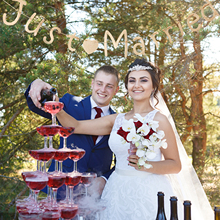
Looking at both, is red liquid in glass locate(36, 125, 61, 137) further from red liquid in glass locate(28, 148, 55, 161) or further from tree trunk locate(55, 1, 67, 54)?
tree trunk locate(55, 1, 67, 54)

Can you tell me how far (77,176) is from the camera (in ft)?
4.84

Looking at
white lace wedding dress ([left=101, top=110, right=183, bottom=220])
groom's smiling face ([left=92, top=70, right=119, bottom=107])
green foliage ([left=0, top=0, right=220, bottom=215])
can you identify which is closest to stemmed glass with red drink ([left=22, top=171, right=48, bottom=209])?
white lace wedding dress ([left=101, top=110, right=183, bottom=220])

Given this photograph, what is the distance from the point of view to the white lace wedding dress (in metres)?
2.08

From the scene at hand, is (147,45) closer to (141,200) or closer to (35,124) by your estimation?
(35,124)

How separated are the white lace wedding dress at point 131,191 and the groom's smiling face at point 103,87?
426 mm

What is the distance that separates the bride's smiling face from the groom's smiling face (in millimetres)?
344

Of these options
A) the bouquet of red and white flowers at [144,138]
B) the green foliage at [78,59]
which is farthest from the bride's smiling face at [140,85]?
the green foliage at [78,59]

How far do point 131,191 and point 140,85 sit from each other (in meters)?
0.90

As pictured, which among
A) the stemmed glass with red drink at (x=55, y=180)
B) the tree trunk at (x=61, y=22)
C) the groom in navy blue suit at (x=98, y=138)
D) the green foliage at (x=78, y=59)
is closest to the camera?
the stemmed glass with red drink at (x=55, y=180)

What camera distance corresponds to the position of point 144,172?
2285 millimetres

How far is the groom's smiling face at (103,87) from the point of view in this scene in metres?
2.74

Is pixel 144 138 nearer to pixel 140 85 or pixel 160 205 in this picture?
pixel 160 205

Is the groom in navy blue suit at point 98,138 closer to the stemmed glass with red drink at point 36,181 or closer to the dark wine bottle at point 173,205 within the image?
the stemmed glass with red drink at point 36,181

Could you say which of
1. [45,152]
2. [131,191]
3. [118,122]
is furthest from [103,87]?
[45,152]
